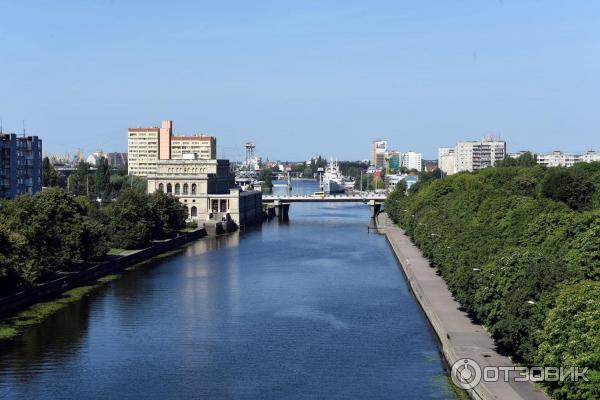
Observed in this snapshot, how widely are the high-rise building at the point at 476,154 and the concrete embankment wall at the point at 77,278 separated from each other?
124577 mm

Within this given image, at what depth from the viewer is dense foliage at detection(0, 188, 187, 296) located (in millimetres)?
40375

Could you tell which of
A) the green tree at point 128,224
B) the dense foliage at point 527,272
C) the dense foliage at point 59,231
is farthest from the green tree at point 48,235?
the dense foliage at point 527,272

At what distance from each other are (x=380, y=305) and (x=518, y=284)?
1328 centimetres

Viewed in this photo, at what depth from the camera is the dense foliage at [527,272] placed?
23.8 m

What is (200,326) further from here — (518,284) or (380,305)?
(518,284)

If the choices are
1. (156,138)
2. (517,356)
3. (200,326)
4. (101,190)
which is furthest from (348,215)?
(517,356)

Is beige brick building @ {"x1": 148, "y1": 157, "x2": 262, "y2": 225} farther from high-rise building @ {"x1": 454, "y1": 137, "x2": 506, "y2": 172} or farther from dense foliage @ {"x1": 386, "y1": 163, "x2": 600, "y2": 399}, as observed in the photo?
high-rise building @ {"x1": 454, "y1": 137, "x2": 506, "y2": 172}

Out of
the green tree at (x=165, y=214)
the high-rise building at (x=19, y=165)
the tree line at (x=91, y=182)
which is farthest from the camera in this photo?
the tree line at (x=91, y=182)

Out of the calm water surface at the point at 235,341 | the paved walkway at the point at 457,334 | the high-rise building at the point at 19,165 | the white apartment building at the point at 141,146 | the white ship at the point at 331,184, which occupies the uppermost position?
the white apartment building at the point at 141,146

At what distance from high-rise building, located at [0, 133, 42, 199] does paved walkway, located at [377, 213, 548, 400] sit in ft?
115

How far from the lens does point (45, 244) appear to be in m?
46.1

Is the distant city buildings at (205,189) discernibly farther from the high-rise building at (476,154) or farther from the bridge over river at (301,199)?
the high-rise building at (476,154)

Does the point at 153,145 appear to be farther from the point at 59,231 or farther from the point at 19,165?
the point at 59,231

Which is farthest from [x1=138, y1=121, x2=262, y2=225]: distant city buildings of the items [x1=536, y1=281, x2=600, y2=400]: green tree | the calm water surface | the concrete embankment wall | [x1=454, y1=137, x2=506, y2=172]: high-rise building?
[x1=454, y1=137, x2=506, y2=172]: high-rise building
